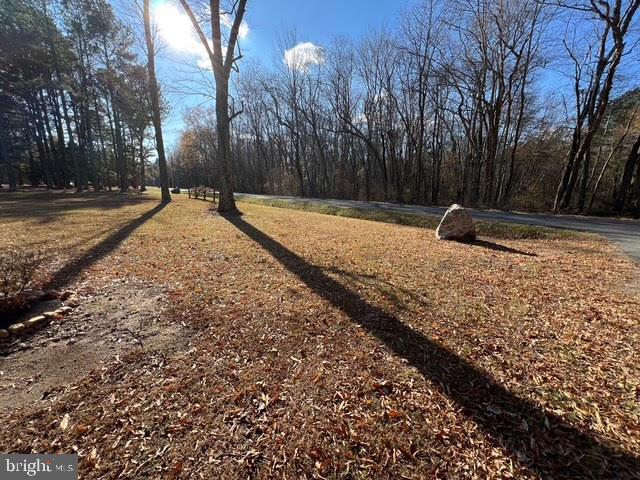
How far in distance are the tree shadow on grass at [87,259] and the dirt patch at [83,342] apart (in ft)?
1.65

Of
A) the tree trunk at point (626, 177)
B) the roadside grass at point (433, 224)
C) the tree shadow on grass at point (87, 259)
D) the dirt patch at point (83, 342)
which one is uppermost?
the tree trunk at point (626, 177)

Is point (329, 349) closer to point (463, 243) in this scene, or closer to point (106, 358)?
point (106, 358)

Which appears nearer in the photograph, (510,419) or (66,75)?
(510,419)

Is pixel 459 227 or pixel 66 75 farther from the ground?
pixel 66 75

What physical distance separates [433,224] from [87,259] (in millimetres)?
10628

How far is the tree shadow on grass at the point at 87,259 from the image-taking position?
3.96m

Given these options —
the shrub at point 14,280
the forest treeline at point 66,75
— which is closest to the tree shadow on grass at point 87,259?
the shrub at point 14,280

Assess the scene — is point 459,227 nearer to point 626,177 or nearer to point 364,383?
point 364,383

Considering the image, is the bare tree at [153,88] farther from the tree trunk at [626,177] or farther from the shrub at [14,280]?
the tree trunk at [626,177]

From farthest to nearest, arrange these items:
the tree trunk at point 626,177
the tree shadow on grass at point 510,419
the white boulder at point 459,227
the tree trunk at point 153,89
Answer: the tree trunk at point 626,177
the tree trunk at point 153,89
the white boulder at point 459,227
the tree shadow on grass at point 510,419

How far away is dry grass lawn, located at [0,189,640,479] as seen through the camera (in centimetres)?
167

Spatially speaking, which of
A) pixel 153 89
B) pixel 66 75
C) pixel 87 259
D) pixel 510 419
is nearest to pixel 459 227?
pixel 510 419

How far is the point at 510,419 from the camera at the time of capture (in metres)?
1.95

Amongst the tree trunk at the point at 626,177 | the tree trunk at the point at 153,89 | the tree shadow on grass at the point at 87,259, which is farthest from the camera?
the tree trunk at the point at 626,177
